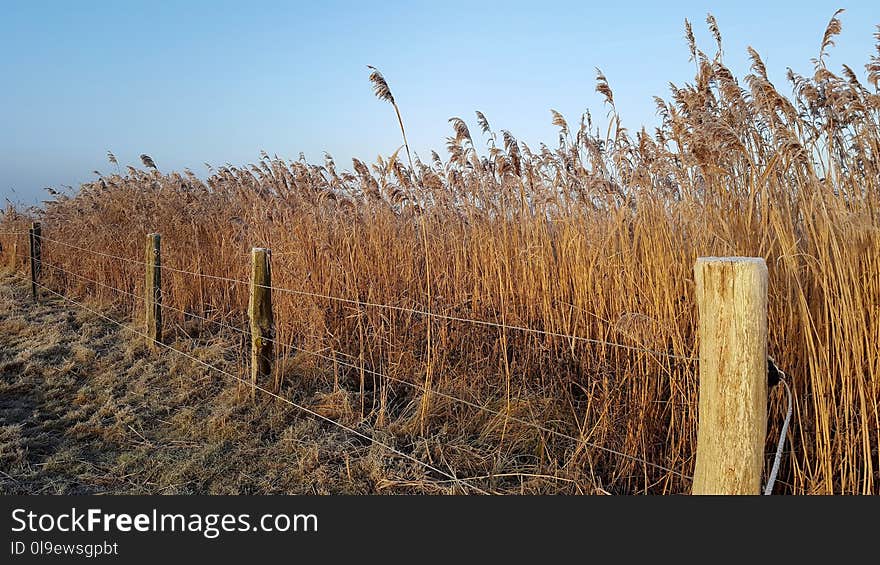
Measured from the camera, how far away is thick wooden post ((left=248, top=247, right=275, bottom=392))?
427 cm

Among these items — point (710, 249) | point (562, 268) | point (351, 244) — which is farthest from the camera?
point (351, 244)

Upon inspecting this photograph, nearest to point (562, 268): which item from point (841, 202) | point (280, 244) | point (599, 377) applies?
point (599, 377)

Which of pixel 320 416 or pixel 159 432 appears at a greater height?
pixel 320 416

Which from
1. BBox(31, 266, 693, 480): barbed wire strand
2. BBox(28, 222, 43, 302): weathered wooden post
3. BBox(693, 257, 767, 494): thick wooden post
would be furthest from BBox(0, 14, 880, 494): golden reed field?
BBox(28, 222, 43, 302): weathered wooden post

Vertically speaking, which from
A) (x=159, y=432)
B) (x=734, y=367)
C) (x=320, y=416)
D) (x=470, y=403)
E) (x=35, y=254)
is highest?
(x=35, y=254)

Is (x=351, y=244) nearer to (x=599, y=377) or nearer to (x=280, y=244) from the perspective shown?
(x=280, y=244)

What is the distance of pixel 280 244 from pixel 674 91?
131 inches

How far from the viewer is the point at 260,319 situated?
4309 millimetres

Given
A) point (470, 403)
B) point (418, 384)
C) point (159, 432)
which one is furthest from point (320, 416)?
point (159, 432)

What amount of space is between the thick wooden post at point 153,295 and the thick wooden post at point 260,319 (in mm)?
1746

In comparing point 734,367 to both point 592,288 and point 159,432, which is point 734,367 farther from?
point 159,432

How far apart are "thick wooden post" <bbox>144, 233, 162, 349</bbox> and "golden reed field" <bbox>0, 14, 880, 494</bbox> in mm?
178

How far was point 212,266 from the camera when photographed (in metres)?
6.43

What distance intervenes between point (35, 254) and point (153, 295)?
14.2ft
